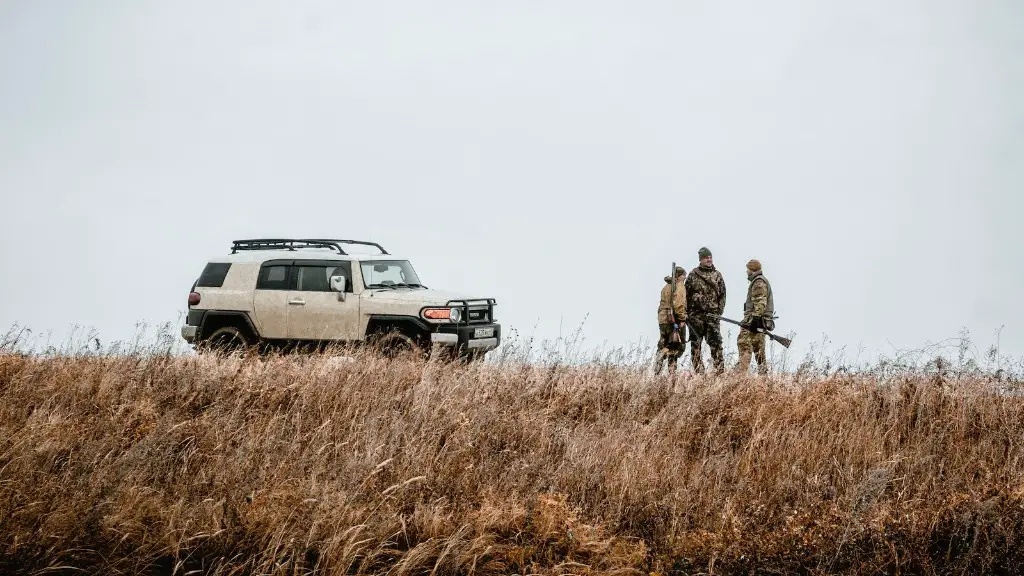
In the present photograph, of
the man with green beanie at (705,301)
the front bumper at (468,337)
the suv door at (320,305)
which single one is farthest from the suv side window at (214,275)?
the man with green beanie at (705,301)

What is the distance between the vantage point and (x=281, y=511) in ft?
15.1

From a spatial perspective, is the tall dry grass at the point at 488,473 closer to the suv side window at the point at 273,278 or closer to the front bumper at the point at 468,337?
the front bumper at the point at 468,337

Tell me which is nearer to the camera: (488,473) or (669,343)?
(488,473)

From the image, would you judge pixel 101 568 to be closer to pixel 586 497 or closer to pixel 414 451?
pixel 414 451

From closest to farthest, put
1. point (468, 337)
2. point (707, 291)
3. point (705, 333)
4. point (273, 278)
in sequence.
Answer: point (468, 337)
point (273, 278)
point (707, 291)
point (705, 333)

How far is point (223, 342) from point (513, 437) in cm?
731

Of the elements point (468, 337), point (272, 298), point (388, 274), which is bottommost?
point (468, 337)

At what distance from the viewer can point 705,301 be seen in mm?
12883

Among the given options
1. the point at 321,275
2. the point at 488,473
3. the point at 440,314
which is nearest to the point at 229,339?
the point at 321,275

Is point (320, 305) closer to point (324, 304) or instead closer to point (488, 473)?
point (324, 304)

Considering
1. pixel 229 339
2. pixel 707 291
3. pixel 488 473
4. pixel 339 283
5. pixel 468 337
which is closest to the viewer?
pixel 488 473

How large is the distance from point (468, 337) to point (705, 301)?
4.11 m

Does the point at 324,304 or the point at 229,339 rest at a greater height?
the point at 324,304

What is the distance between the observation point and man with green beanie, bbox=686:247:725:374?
12875 mm
